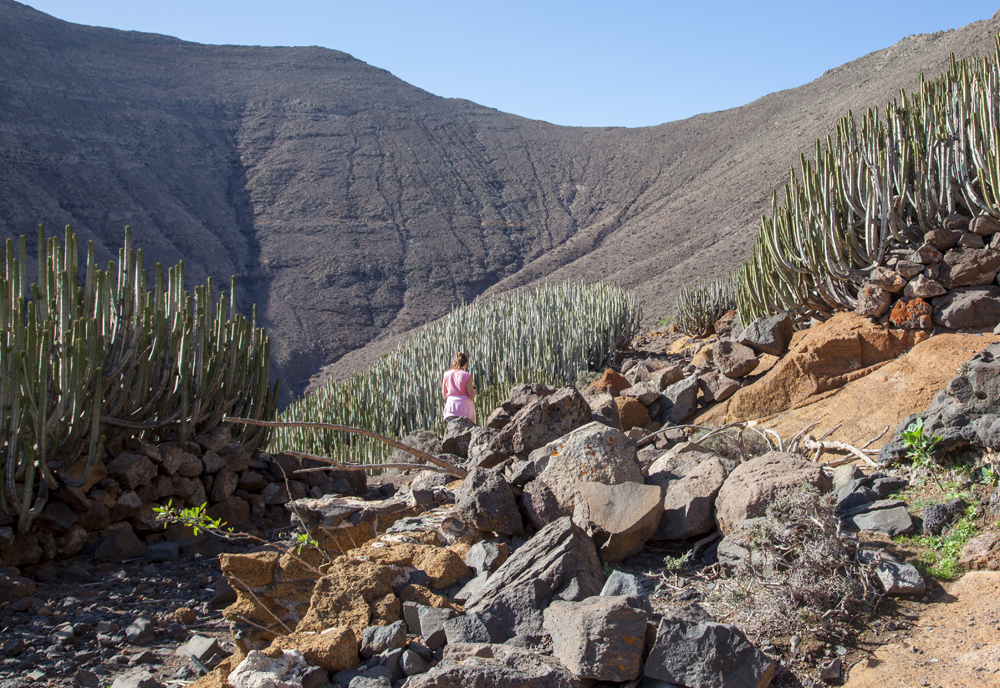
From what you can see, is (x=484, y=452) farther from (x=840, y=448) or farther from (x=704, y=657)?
(x=704, y=657)

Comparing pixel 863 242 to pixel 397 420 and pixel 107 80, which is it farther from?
pixel 107 80

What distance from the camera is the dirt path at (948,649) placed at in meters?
2.18

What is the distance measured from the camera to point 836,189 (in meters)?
6.48

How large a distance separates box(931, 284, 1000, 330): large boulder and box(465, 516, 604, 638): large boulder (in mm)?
3864

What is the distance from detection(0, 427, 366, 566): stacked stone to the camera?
13.8 feet

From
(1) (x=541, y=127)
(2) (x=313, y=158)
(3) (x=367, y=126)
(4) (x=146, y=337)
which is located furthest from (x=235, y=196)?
(4) (x=146, y=337)

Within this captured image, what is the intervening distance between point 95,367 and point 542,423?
2695mm

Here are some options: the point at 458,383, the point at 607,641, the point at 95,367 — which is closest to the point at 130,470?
the point at 95,367

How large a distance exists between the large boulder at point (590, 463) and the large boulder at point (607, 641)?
1.10 m

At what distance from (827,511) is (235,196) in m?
34.4

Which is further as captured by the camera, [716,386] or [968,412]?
[716,386]

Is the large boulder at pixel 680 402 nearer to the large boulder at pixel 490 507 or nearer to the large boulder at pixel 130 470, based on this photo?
→ the large boulder at pixel 490 507

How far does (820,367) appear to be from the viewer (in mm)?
5773

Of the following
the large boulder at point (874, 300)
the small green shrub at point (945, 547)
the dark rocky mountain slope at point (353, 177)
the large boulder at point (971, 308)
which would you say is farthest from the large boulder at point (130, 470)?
the dark rocky mountain slope at point (353, 177)
